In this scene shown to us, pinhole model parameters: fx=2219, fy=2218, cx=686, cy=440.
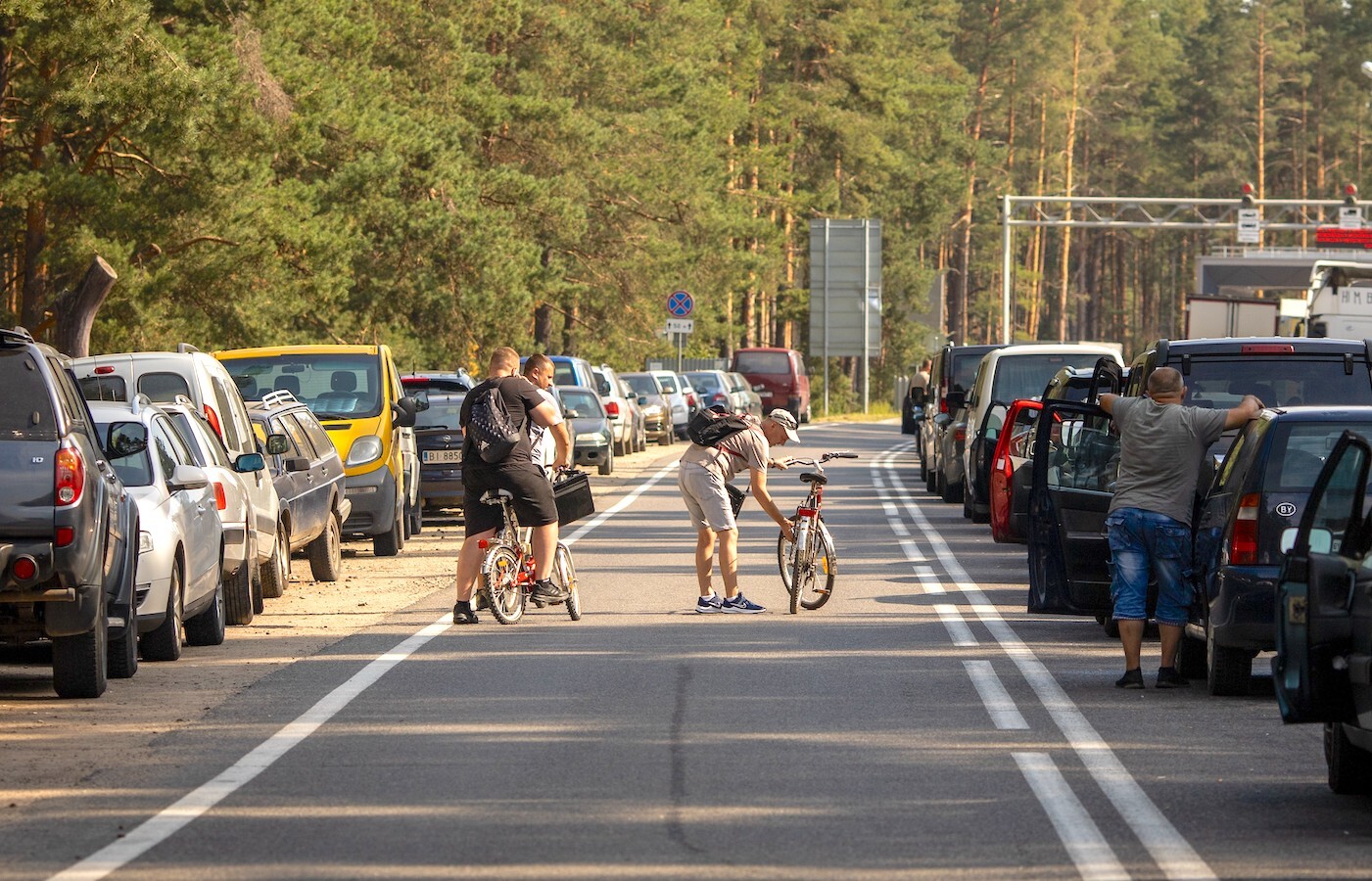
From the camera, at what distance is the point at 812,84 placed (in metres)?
86.7

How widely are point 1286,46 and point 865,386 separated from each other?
41627mm

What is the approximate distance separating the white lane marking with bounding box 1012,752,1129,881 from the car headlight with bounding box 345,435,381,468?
39.3ft

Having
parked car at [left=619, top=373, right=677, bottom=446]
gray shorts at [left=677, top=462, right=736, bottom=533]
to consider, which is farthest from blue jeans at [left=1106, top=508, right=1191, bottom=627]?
parked car at [left=619, top=373, right=677, bottom=446]

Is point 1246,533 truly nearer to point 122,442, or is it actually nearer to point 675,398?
point 122,442

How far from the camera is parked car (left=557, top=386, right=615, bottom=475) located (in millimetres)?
34812

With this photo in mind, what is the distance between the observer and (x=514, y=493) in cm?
1492

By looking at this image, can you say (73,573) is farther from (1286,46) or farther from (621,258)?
(1286,46)

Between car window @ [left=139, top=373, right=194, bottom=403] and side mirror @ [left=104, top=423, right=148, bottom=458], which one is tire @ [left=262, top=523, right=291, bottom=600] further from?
side mirror @ [left=104, top=423, right=148, bottom=458]

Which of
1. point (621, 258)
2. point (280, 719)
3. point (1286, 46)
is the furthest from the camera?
point (1286, 46)

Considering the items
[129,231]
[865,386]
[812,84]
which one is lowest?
[865,386]

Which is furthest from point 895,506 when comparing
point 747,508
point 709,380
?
point 709,380

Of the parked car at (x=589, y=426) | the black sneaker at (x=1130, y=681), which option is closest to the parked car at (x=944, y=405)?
the parked car at (x=589, y=426)

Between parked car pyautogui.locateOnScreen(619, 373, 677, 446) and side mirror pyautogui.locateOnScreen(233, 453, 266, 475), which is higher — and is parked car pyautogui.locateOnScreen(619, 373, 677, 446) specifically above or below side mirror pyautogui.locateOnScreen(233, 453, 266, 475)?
below

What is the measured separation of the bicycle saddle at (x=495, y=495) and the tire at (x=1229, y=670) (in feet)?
17.2
